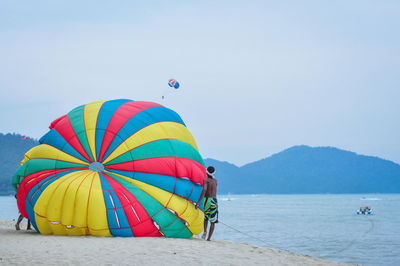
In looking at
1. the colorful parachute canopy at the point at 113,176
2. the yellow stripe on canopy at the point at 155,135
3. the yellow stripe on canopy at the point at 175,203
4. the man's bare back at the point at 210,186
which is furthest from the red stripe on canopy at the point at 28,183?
the man's bare back at the point at 210,186

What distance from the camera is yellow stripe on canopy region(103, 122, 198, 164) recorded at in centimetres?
945

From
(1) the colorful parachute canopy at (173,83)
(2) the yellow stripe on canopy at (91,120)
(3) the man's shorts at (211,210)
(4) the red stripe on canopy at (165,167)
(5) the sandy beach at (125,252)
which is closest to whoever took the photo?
(5) the sandy beach at (125,252)

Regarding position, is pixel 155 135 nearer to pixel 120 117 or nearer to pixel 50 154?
pixel 120 117

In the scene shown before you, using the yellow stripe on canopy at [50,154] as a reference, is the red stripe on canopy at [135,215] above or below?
below

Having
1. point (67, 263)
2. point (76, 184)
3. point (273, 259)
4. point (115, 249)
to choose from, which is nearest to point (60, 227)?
point (76, 184)

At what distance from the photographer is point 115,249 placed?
24.1 feet

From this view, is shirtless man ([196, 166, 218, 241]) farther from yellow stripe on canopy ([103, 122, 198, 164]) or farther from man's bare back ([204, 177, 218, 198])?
yellow stripe on canopy ([103, 122, 198, 164])

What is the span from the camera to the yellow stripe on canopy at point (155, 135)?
9.45 m

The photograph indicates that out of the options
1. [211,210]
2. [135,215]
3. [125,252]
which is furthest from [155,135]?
[125,252]

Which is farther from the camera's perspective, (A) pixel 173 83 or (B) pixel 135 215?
(A) pixel 173 83

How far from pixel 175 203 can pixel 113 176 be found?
1326 mm

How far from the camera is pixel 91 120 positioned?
9.84 m

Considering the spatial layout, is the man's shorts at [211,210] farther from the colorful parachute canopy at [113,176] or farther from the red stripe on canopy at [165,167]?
the red stripe on canopy at [165,167]

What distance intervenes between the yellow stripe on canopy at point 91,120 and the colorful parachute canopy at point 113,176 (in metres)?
0.02
